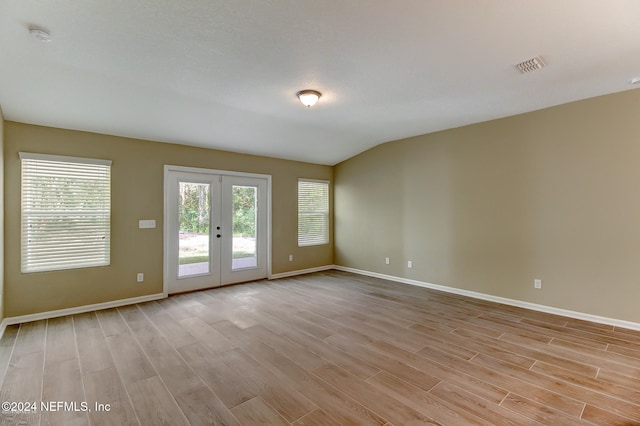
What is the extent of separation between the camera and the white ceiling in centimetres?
215

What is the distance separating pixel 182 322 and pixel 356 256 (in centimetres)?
401

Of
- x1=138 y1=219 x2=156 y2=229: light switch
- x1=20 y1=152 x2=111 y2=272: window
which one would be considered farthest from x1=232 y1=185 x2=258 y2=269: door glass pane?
x1=20 y1=152 x2=111 y2=272: window

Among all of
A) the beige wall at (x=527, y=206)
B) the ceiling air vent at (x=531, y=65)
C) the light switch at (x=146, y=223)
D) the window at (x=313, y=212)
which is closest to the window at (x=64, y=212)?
the light switch at (x=146, y=223)

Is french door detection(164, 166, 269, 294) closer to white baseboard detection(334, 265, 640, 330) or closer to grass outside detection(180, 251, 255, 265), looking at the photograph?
grass outside detection(180, 251, 255, 265)

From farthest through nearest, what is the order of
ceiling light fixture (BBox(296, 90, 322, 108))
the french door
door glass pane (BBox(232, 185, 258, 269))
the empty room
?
door glass pane (BBox(232, 185, 258, 269)) → the french door → ceiling light fixture (BBox(296, 90, 322, 108)) → the empty room

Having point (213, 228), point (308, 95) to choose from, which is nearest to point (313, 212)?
point (213, 228)

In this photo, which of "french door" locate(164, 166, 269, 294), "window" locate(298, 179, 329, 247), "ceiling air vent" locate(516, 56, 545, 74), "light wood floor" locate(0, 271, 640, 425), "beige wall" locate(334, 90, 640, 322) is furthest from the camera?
"window" locate(298, 179, 329, 247)

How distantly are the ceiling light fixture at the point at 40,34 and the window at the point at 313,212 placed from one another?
4.73 metres

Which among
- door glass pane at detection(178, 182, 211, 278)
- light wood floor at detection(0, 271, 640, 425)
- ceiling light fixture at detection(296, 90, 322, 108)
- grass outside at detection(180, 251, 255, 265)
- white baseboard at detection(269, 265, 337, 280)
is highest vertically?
ceiling light fixture at detection(296, 90, 322, 108)

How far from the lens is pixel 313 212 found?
7.00 metres

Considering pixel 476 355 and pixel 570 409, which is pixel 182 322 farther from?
pixel 570 409

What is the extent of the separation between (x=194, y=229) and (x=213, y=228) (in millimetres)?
326

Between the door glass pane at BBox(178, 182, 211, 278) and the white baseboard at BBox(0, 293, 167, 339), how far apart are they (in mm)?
612

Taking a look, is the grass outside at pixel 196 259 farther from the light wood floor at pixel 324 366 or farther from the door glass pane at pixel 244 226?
the light wood floor at pixel 324 366
